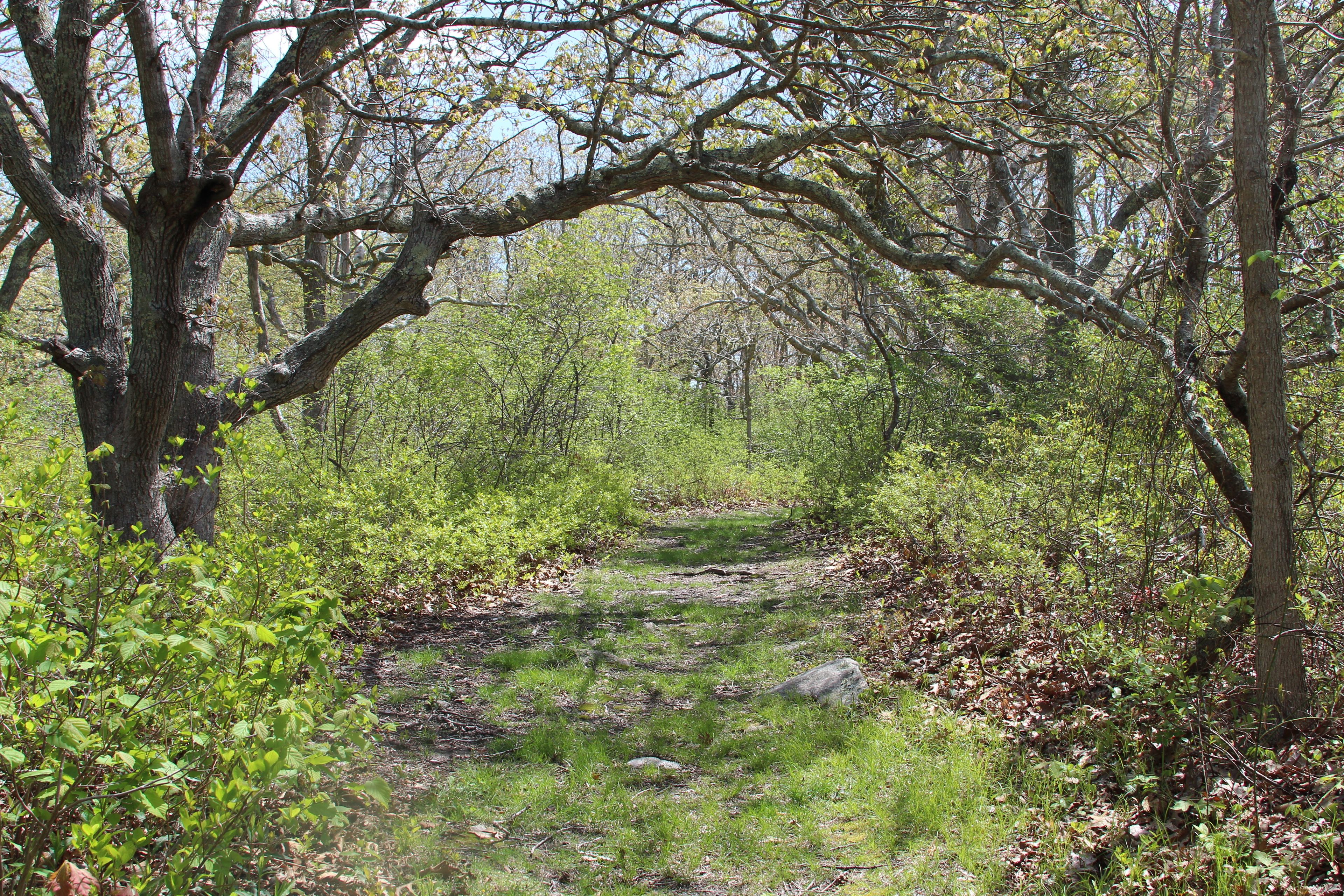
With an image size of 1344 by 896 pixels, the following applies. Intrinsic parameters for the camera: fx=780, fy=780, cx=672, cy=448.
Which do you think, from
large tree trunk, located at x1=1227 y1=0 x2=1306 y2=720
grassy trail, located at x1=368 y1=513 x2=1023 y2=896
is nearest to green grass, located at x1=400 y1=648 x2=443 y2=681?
grassy trail, located at x1=368 y1=513 x2=1023 y2=896

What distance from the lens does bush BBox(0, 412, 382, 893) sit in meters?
1.98

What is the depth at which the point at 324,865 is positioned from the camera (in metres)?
2.85

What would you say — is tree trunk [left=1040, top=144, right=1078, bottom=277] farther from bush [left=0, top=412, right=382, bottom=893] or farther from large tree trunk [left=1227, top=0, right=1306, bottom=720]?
bush [left=0, top=412, right=382, bottom=893]

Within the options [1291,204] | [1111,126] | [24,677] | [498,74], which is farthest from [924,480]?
[24,677]

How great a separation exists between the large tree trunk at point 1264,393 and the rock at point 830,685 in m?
2.24

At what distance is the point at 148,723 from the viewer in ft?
8.21

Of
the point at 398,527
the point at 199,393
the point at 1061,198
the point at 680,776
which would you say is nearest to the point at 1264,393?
the point at 680,776

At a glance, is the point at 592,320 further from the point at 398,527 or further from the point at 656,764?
the point at 656,764

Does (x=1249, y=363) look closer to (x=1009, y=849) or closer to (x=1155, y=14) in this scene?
(x=1009, y=849)

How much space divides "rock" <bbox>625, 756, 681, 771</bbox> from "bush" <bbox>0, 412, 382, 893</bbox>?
1957 millimetres

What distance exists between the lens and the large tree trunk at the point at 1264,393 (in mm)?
3260

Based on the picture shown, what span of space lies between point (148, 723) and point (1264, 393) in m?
4.40

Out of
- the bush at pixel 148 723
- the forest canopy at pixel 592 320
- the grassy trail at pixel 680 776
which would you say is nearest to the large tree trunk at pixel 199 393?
the forest canopy at pixel 592 320

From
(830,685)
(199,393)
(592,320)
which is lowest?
(830,685)
